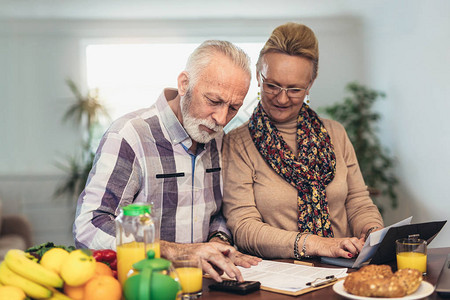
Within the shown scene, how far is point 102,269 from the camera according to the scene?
4.12 feet

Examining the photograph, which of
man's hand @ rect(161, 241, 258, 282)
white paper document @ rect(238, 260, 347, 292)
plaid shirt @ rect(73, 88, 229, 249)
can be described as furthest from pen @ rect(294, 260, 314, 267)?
plaid shirt @ rect(73, 88, 229, 249)

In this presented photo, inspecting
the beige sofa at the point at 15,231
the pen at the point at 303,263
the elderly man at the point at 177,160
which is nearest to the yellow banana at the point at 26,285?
the elderly man at the point at 177,160

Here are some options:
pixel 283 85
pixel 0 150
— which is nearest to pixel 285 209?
pixel 283 85

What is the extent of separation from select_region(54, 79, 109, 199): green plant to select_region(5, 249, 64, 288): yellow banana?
4856 mm

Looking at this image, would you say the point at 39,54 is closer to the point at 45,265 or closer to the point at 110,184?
the point at 110,184

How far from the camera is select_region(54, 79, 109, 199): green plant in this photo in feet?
19.8

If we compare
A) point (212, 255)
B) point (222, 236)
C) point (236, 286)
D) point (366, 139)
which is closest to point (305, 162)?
point (222, 236)

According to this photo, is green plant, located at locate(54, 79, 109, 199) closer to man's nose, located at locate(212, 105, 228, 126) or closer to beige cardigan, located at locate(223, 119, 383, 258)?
beige cardigan, located at locate(223, 119, 383, 258)

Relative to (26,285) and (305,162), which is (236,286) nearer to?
(26,285)

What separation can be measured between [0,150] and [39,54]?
1.29m

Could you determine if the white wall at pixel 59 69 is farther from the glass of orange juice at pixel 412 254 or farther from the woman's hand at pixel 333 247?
the glass of orange juice at pixel 412 254

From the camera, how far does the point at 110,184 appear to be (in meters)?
1.76

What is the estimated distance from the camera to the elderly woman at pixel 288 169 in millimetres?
2068

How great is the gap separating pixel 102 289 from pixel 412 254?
0.91 metres
